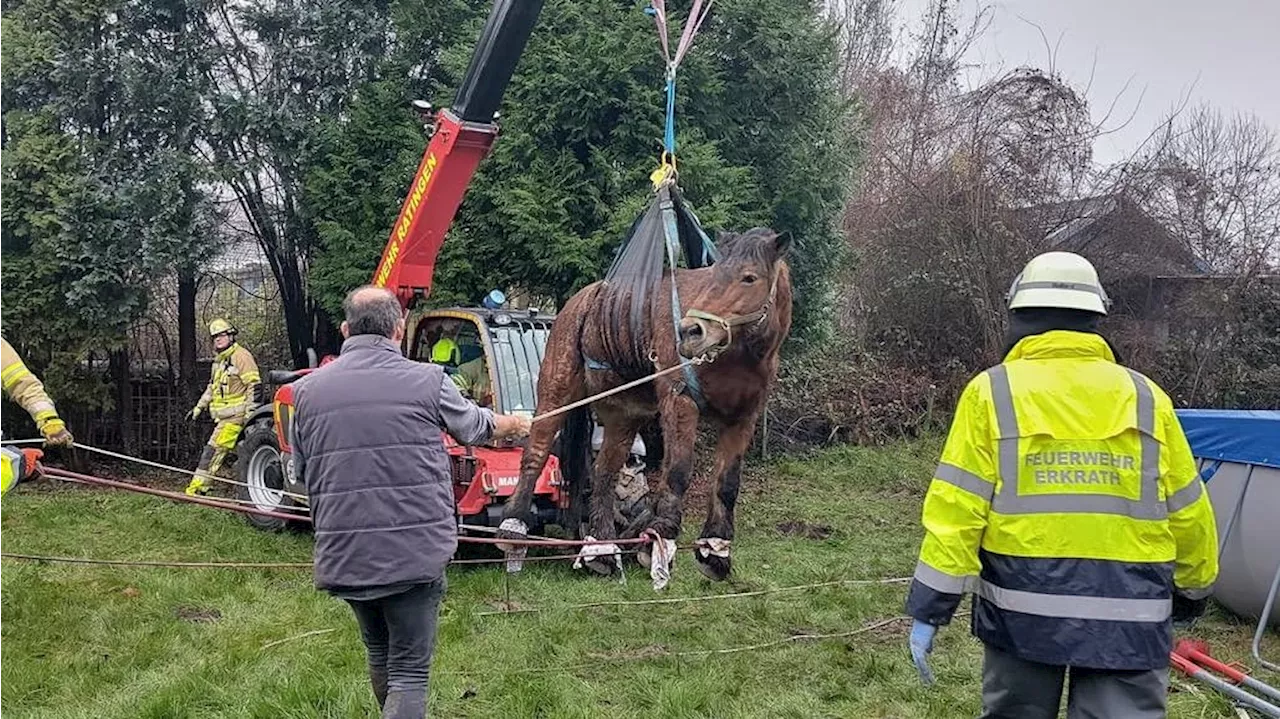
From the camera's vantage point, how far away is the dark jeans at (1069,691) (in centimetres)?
259

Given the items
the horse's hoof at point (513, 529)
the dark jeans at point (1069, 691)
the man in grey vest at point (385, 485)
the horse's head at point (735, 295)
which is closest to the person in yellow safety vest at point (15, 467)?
the man in grey vest at point (385, 485)

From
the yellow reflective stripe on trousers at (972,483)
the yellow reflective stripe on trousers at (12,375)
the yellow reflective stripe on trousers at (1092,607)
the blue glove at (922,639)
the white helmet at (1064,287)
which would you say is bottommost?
the blue glove at (922,639)

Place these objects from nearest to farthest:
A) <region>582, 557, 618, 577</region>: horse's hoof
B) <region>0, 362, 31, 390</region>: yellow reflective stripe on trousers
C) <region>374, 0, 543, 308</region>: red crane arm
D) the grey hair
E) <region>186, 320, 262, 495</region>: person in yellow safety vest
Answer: the grey hair
<region>0, 362, 31, 390</region>: yellow reflective stripe on trousers
<region>374, 0, 543, 308</region>: red crane arm
<region>582, 557, 618, 577</region>: horse's hoof
<region>186, 320, 262, 495</region>: person in yellow safety vest

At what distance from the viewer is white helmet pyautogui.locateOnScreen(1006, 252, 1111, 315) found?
2.69 m

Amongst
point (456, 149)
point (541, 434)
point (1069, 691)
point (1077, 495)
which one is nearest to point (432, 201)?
point (456, 149)

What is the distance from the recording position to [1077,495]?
259 cm

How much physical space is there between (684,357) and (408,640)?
157 cm

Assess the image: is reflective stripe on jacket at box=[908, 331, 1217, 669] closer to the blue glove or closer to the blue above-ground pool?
the blue glove

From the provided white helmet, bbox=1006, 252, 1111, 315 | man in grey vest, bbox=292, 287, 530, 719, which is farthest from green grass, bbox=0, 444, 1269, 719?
white helmet, bbox=1006, 252, 1111, 315

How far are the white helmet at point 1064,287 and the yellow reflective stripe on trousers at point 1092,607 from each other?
760mm

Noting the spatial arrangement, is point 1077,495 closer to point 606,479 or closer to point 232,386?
point 606,479

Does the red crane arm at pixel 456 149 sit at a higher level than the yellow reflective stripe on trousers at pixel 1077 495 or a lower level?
higher

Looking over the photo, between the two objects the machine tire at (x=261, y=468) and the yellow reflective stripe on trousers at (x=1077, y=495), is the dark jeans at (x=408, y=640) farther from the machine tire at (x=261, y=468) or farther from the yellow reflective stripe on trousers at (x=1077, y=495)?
the machine tire at (x=261, y=468)

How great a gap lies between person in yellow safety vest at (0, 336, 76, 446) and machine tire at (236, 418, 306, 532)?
289 centimetres
